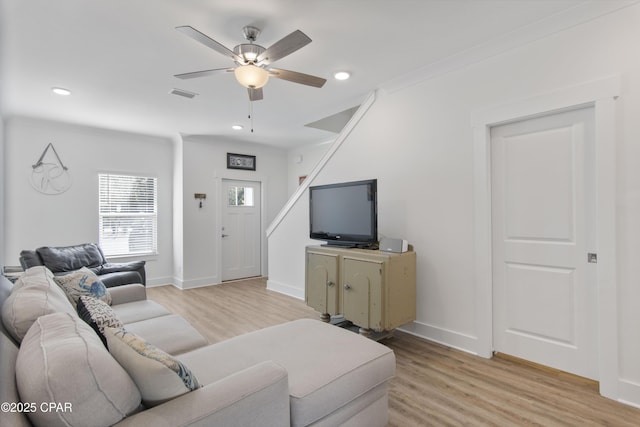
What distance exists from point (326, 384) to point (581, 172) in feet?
7.41

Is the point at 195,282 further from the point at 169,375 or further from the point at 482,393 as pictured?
the point at 169,375

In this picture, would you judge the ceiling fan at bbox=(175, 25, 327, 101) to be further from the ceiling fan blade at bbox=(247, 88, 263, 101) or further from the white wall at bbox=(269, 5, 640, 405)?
the white wall at bbox=(269, 5, 640, 405)

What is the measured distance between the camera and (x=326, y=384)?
1.44 m

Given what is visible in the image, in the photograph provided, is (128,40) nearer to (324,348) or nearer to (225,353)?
(225,353)

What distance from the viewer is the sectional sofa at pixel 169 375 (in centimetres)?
86

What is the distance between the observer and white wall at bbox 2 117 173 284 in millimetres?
4406

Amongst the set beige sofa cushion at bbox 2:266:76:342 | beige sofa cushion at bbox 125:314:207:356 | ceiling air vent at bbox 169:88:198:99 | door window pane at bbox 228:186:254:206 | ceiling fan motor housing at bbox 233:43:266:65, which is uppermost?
ceiling air vent at bbox 169:88:198:99

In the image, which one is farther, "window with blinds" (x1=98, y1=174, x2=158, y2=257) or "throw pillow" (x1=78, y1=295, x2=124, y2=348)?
"window with blinds" (x1=98, y1=174, x2=158, y2=257)

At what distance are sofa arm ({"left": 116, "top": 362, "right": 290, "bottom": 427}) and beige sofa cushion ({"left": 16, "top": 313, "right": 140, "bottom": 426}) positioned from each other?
0.07 m

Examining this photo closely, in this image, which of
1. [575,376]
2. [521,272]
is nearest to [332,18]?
[521,272]

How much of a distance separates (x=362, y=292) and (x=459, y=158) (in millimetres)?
1488

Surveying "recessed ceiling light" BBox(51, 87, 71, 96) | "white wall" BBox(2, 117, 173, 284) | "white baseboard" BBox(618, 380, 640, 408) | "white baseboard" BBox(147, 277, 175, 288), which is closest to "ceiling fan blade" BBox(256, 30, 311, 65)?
"recessed ceiling light" BBox(51, 87, 71, 96)

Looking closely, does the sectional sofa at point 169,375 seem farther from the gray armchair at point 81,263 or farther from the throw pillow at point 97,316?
the gray armchair at point 81,263

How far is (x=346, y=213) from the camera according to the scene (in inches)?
134
